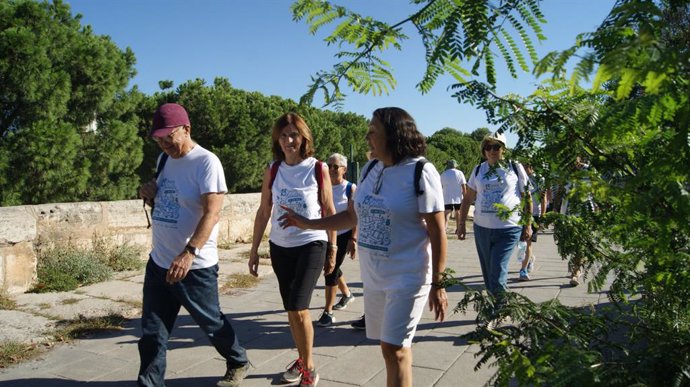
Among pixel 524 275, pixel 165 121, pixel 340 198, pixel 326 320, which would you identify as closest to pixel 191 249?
pixel 165 121

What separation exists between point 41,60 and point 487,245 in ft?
22.5

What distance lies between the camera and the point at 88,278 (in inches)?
266

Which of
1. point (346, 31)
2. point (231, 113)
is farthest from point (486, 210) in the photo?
point (231, 113)

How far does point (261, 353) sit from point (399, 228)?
7.63 ft

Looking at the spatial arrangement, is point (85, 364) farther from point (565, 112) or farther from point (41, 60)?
point (41, 60)

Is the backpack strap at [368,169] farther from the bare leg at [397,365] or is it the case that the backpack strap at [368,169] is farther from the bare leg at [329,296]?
the bare leg at [329,296]

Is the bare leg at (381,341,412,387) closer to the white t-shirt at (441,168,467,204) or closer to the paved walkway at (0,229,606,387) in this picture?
the paved walkway at (0,229,606,387)

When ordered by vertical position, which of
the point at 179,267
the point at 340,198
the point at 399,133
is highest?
the point at 399,133

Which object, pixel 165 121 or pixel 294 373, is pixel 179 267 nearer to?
pixel 165 121

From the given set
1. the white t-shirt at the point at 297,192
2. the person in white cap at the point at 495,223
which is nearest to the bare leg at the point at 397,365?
the white t-shirt at the point at 297,192

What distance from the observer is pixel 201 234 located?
337 cm

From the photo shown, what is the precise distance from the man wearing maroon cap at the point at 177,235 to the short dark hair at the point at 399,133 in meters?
1.17

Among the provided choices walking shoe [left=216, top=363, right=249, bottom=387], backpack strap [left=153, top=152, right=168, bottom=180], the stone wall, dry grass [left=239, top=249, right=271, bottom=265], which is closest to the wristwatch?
backpack strap [left=153, top=152, right=168, bottom=180]

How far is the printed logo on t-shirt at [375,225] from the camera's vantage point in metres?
2.94
